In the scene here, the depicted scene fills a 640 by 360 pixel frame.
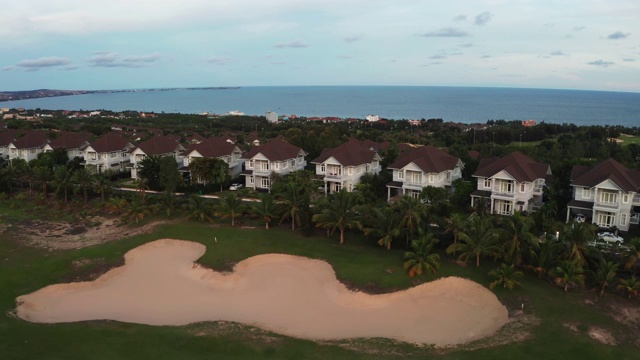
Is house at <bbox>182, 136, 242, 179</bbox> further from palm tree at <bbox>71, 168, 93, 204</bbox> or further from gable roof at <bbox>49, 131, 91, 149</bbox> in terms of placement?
gable roof at <bbox>49, 131, 91, 149</bbox>

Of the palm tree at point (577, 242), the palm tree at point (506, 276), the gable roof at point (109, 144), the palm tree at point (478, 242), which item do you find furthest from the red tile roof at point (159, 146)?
the palm tree at point (577, 242)

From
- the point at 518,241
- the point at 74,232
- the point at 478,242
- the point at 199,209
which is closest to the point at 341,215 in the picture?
the point at 478,242

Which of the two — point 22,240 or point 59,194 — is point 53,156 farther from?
point 22,240

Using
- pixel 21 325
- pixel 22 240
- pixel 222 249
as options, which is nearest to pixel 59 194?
pixel 22 240

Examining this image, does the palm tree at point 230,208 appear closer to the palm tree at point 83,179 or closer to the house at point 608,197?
the palm tree at point 83,179

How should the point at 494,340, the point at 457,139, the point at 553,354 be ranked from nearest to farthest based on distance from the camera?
the point at 553,354 → the point at 494,340 → the point at 457,139
